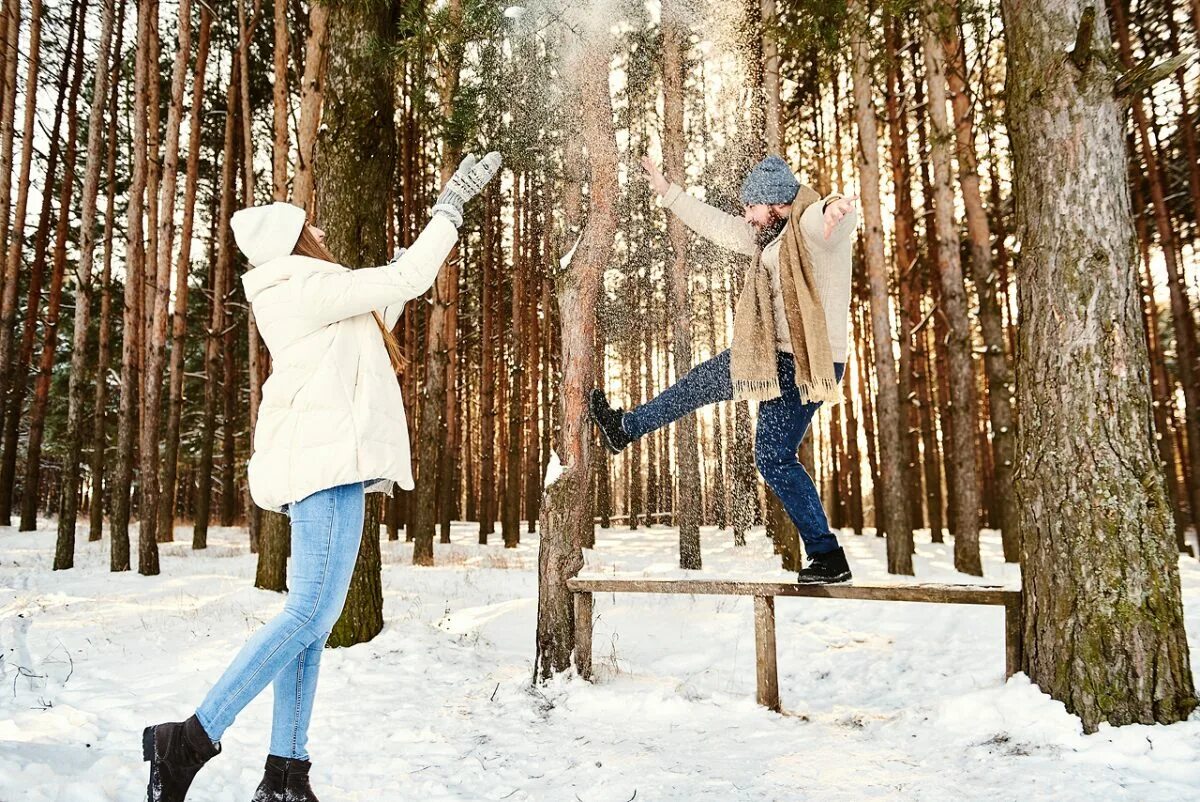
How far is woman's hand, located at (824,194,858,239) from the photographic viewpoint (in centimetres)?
342

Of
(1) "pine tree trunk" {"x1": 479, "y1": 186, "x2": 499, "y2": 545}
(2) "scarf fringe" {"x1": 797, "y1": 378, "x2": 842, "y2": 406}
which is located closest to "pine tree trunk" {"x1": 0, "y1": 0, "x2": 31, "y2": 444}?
(1) "pine tree trunk" {"x1": 479, "y1": 186, "x2": 499, "y2": 545}

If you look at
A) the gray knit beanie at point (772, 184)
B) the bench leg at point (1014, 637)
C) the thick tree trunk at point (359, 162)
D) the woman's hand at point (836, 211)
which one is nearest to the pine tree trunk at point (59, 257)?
the thick tree trunk at point (359, 162)

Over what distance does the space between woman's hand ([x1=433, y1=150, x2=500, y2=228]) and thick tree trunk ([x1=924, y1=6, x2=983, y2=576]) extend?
835 centimetres

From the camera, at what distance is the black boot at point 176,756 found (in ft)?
7.58

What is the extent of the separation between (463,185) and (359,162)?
3.71 metres

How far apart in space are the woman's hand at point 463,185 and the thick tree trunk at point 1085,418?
2.69 metres

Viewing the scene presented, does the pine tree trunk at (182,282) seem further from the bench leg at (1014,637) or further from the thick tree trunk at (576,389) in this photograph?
the bench leg at (1014,637)

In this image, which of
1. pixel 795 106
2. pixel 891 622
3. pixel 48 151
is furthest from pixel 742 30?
pixel 48 151

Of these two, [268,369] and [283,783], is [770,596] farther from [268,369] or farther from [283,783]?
[268,369]

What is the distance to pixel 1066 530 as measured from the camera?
3.43 m

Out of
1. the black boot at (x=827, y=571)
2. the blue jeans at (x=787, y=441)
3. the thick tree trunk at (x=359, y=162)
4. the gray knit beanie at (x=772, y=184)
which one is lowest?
the black boot at (x=827, y=571)

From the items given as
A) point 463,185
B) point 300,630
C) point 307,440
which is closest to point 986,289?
point 463,185

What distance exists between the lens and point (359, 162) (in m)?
5.99

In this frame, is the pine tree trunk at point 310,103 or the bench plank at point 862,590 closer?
the bench plank at point 862,590
